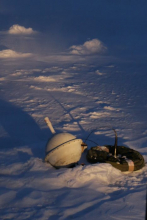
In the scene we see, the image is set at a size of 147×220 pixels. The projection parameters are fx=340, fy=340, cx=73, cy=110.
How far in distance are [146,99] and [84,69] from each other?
4.23 m

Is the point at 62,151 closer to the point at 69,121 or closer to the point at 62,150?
the point at 62,150

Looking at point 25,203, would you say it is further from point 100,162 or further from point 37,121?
point 37,121

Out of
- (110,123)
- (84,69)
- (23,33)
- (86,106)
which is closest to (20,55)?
(84,69)

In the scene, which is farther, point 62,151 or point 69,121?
point 69,121

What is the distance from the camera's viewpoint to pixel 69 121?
29.1 ft

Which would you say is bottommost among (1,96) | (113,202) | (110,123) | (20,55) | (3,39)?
(113,202)

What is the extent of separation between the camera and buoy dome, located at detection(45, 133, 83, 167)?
5.93m

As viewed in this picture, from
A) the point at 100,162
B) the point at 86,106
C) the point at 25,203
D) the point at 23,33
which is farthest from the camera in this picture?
the point at 23,33

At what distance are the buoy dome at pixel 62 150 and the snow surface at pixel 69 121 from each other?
188mm

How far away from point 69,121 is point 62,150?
296 centimetres

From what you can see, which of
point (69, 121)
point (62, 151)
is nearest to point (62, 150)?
point (62, 151)

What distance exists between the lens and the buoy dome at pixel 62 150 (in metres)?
5.93

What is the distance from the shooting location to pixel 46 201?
16.1ft

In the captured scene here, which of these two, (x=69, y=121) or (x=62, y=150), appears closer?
(x=62, y=150)
